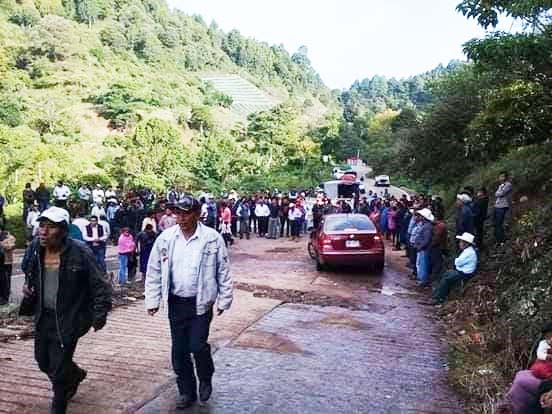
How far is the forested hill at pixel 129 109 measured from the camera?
1623 inches

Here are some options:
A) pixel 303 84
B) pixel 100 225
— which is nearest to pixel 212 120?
pixel 100 225

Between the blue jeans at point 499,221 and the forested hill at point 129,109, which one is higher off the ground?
the forested hill at point 129,109

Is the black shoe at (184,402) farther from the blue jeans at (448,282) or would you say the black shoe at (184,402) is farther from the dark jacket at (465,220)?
the dark jacket at (465,220)

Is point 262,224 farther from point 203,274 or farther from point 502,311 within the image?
point 203,274

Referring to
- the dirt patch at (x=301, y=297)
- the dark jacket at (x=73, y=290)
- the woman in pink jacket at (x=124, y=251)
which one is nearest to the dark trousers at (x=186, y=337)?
A: the dark jacket at (x=73, y=290)

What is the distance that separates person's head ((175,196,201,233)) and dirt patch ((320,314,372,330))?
3.97m

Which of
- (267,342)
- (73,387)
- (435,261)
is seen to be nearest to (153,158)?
(435,261)

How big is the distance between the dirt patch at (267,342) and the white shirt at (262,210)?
15.1 meters

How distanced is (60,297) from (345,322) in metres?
4.87

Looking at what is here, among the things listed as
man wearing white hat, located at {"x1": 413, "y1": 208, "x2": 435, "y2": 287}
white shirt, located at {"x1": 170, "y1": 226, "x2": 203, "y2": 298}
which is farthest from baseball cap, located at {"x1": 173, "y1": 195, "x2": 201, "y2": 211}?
man wearing white hat, located at {"x1": 413, "y1": 208, "x2": 435, "y2": 287}

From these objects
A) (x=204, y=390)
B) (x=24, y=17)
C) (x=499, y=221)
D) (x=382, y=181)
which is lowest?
(x=204, y=390)

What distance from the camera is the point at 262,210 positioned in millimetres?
22719

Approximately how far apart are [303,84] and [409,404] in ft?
635

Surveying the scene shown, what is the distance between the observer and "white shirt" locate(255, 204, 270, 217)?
74.4 ft
